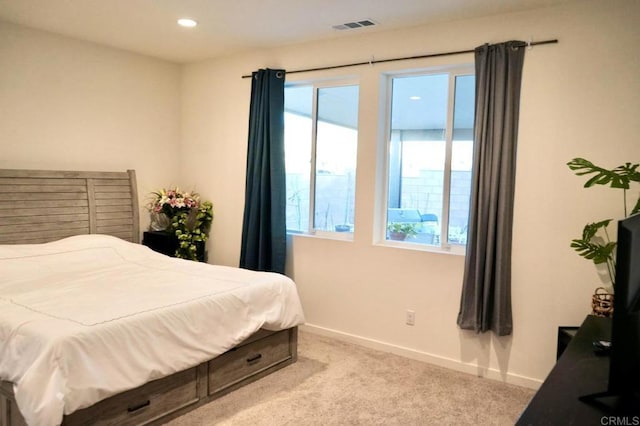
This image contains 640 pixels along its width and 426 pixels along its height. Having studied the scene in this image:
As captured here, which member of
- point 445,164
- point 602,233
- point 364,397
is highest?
point 445,164

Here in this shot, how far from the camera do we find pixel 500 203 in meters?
3.12

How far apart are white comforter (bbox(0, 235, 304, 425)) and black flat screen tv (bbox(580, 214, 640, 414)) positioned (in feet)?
6.37

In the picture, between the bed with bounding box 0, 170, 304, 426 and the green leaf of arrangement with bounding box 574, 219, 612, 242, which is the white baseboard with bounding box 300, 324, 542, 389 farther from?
the green leaf of arrangement with bounding box 574, 219, 612, 242

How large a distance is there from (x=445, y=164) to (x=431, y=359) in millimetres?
1475

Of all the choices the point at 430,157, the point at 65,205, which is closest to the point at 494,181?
the point at 430,157

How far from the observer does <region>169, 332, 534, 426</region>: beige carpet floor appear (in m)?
2.67

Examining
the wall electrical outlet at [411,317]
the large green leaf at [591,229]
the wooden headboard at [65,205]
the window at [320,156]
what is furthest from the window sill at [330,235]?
the large green leaf at [591,229]

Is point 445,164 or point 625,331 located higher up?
point 445,164

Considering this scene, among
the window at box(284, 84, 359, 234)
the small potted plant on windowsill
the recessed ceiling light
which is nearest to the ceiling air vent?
the window at box(284, 84, 359, 234)

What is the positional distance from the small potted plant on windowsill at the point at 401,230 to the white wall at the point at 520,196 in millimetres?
183

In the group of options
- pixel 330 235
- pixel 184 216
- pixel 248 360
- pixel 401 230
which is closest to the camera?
pixel 248 360

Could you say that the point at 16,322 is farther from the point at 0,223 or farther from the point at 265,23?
the point at 265,23

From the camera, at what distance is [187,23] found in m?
3.60

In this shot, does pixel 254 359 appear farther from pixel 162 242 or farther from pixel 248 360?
pixel 162 242
